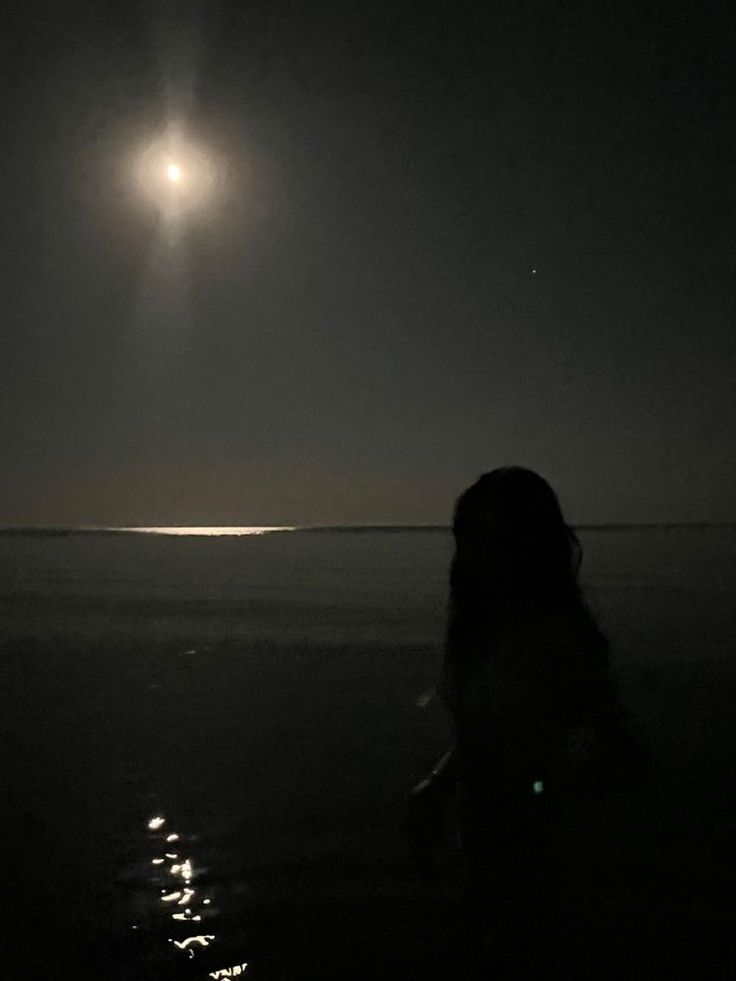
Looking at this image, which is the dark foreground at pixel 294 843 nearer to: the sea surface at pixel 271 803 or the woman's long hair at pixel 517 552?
the sea surface at pixel 271 803

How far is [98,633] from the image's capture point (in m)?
20.1

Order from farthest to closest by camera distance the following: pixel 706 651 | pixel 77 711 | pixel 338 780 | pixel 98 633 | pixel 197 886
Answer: pixel 98 633 < pixel 706 651 < pixel 77 711 < pixel 338 780 < pixel 197 886

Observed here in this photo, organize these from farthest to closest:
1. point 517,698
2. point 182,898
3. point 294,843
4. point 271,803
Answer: point 271,803 → point 294,843 → point 182,898 → point 517,698

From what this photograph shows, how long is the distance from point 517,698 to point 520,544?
0.43m

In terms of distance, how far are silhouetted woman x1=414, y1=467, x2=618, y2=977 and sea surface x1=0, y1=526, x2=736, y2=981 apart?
119 cm

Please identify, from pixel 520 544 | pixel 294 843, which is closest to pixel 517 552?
pixel 520 544

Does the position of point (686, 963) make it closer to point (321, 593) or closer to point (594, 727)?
point (594, 727)

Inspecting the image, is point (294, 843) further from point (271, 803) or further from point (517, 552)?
point (517, 552)

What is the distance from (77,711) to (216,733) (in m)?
2.60

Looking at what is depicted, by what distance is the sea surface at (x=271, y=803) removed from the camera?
541 cm

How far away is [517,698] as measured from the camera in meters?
2.21

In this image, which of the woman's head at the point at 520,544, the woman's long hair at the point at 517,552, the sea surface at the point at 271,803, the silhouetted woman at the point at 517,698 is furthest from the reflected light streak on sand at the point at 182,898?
the woman's head at the point at 520,544

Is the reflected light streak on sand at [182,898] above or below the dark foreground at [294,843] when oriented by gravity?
above

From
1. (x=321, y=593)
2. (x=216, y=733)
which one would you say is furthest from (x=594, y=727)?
(x=321, y=593)
